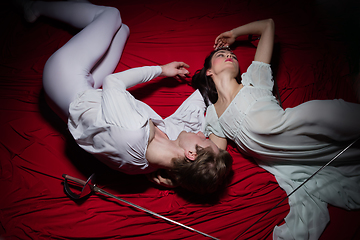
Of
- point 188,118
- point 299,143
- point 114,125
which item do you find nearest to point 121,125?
point 114,125

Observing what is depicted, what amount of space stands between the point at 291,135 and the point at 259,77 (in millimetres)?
504

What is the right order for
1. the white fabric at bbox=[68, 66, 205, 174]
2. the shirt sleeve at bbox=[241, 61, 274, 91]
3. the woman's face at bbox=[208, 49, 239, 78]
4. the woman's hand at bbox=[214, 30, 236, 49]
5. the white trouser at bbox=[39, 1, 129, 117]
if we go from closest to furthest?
1. the white fabric at bbox=[68, 66, 205, 174]
2. the white trouser at bbox=[39, 1, 129, 117]
3. the shirt sleeve at bbox=[241, 61, 274, 91]
4. the woman's face at bbox=[208, 49, 239, 78]
5. the woman's hand at bbox=[214, 30, 236, 49]

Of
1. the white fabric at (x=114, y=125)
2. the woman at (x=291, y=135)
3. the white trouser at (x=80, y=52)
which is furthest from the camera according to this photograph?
the white trouser at (x=80, y=52)

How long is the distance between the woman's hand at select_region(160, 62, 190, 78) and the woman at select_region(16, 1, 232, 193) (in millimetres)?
124

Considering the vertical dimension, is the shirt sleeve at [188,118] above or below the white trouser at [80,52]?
below

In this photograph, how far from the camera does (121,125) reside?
4.13 ft

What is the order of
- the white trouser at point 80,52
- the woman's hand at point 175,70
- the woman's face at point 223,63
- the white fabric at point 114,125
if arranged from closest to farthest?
the white fabric at point 114,125 < the white trouser at point 80,52 < the woman's face at point 223,63 < the woman's hand at point 175,70

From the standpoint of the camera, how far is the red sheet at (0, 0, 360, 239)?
1.52m

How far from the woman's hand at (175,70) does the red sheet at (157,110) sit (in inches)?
4.8

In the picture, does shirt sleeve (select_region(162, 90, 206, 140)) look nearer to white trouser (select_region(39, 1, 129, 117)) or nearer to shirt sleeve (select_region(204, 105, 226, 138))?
shirt sleeve (select_region(204, 105, 226, 138))

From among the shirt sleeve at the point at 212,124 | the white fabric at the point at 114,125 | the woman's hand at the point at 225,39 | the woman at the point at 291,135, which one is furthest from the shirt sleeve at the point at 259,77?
the white fabric at the point at 114,125

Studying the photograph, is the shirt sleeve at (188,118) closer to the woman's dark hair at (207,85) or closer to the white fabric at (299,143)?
the woman's dark hair at (207,85)

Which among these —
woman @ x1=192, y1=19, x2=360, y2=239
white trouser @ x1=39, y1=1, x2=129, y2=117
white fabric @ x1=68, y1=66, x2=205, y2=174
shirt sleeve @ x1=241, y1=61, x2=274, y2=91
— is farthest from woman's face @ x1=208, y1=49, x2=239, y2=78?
white trouser @ x1=39, y1=1, x2=129, y2=117

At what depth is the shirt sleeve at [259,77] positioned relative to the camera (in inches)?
66.4
